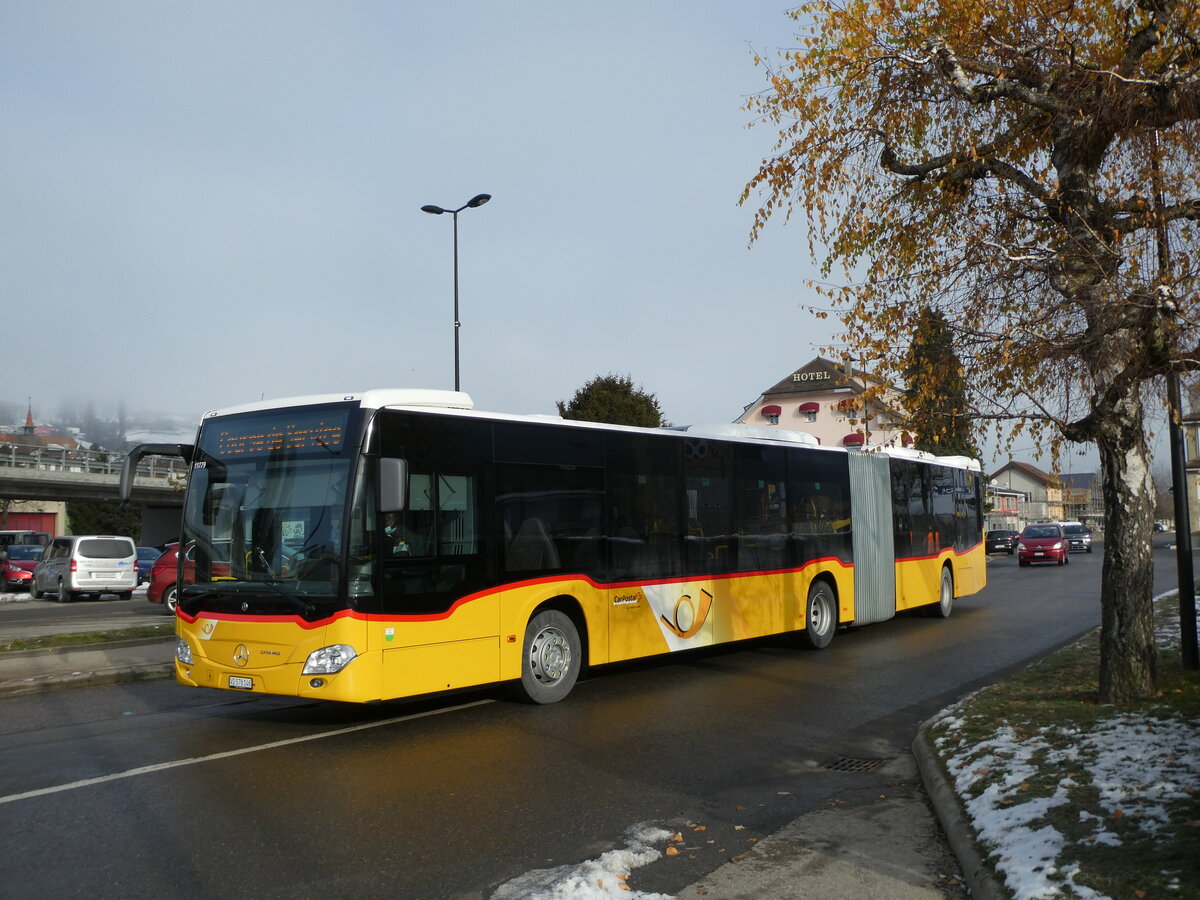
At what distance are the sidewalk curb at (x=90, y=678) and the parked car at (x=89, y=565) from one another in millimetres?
18309

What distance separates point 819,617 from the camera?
50.1ft

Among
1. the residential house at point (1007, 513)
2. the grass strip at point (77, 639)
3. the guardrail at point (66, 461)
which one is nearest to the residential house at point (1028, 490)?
the residential house at point (1007, 513)

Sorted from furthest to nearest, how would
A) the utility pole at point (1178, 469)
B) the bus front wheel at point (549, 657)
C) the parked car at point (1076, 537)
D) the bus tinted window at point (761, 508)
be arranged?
1. the parked car at point (1076, 537)
2. the bus tinted window at point (761, 508)
3. the bus front wheel at point (549, 657)
4. the utility pole at point (1178, 469)

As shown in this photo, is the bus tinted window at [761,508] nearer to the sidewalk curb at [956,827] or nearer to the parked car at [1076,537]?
the sidewalk curb at [956,827]

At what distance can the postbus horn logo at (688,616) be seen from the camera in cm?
1219

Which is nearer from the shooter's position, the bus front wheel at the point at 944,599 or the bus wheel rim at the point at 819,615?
the bus wheel rim at the point at 819,615

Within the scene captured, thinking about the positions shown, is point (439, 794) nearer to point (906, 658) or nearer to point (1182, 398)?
point (1182, 398)

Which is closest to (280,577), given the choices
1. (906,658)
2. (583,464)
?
(583,464)

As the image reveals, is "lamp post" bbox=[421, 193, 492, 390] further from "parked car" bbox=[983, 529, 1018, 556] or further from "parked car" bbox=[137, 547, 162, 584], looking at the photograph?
"parked car" bbox=[983, 529, 1018, 556]

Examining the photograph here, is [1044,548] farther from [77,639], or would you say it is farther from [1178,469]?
[77,639]

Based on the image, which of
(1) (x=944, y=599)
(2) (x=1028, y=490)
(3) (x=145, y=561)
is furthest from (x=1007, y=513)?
(1) (x=944, y=599)

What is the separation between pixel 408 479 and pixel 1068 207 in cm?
587

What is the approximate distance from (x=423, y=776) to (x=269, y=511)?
2858 mm

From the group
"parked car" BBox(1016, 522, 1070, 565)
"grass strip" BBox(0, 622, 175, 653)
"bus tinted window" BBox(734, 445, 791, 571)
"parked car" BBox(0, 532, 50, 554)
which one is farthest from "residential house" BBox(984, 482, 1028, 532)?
"grass strip" BBox(0, 622, 175, 653)
